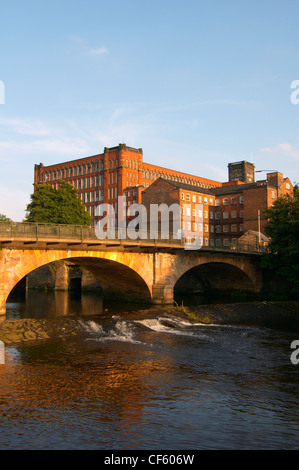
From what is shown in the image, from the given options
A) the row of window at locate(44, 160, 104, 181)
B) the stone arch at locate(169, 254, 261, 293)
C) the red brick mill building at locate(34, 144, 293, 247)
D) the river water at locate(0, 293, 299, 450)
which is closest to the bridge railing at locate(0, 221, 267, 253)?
Result: the stone arch at locate(169, 254, 261, 293)

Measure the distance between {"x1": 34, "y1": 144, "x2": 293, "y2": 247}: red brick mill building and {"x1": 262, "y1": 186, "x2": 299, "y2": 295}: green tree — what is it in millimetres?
22337

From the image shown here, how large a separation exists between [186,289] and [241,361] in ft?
160

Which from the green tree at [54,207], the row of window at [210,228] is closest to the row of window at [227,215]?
the row of window at [210,228]

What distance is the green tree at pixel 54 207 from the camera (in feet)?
231

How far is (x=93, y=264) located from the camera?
1832 inches

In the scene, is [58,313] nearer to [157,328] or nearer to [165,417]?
[157,328]

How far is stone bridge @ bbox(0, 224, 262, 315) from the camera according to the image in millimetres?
35062

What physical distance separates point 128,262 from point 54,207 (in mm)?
30874

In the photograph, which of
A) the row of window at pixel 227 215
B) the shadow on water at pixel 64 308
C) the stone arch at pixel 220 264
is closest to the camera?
the shadow on water at pixel 64 308

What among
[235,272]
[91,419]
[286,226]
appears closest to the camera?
[91,419]

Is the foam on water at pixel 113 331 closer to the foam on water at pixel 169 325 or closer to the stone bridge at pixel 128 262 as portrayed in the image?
the foam on water at pixel 169 325

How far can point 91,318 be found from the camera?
35.2 m

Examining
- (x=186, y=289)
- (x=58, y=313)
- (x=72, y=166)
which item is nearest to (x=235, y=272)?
(x=186, y=289)

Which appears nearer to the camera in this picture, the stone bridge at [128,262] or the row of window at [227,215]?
the stone bridge at [128,262]
